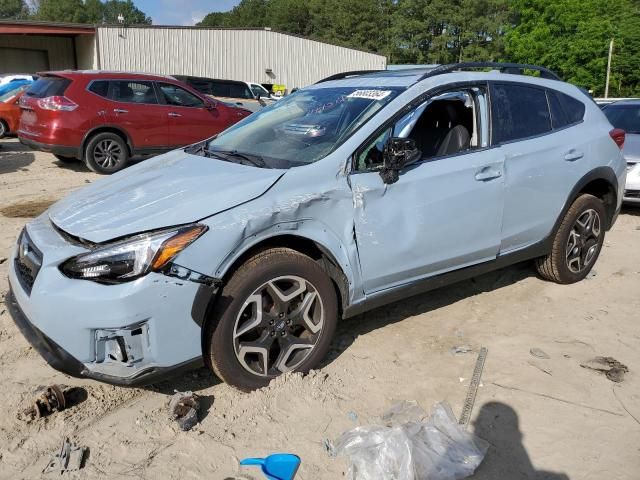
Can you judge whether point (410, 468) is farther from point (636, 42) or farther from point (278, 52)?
point (636, 42)

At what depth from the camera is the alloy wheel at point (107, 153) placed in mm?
9859

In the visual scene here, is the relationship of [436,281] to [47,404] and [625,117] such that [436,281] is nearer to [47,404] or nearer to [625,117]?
[47,404]

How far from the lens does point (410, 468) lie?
2506mm

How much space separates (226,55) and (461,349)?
29139 millimetres

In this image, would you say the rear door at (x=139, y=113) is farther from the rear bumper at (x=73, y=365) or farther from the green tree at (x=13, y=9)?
the green tree at (x=13, y=9)

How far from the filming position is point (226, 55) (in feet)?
99.9

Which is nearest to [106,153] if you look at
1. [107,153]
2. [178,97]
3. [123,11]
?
[107,153]

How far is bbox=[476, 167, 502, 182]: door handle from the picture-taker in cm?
388

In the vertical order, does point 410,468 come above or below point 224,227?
below

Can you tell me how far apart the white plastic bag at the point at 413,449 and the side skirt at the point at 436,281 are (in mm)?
754

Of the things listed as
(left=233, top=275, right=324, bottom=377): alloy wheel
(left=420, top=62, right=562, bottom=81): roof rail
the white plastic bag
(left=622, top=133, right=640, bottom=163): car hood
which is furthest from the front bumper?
(left=622, top=133, right=640, bottom=163): car hood

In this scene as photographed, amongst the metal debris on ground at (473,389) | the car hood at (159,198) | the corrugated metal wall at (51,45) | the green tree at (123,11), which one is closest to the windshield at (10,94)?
the car hood at (159,198)

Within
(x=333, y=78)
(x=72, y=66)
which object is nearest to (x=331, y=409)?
(x=333, y=78)

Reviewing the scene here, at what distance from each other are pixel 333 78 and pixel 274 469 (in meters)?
3.04
